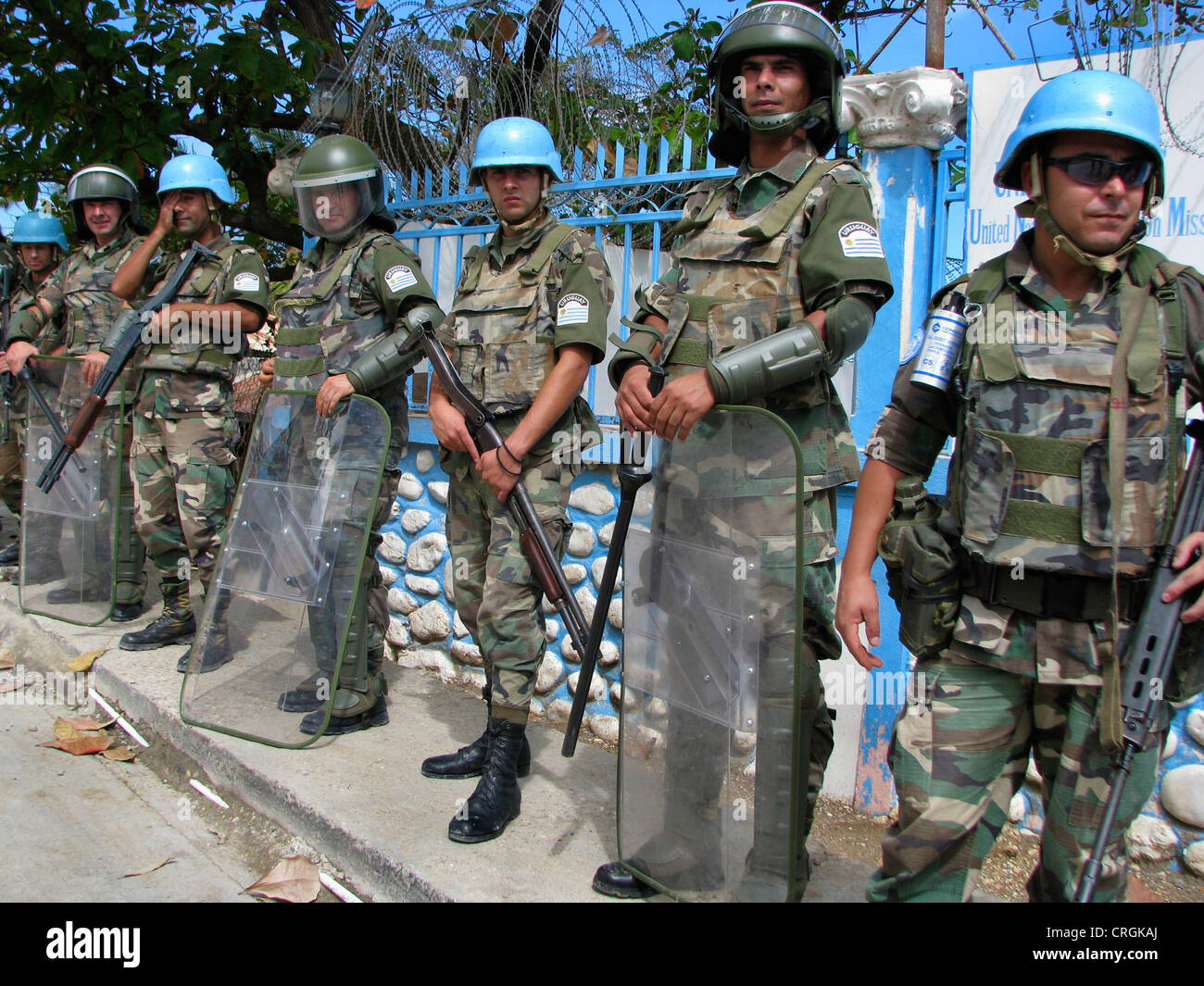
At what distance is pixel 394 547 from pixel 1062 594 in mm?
3403

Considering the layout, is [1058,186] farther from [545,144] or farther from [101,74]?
[101,74]

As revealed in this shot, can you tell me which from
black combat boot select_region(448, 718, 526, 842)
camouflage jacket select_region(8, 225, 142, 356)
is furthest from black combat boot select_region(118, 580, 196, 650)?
black combat boot select_region(448, 718, 526, 842)

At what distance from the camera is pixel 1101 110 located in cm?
159

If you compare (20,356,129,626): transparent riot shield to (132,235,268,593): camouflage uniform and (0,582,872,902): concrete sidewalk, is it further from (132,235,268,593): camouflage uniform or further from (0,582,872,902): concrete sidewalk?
(0,582,872,902): concrete sidewalk

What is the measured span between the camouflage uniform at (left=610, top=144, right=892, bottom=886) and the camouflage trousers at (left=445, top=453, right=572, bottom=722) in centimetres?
70

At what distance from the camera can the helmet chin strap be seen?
1.61m

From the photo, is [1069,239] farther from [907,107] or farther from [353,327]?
[353,327]

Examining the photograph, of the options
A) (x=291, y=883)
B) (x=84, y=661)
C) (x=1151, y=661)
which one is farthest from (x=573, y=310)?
(x=84, y=661)

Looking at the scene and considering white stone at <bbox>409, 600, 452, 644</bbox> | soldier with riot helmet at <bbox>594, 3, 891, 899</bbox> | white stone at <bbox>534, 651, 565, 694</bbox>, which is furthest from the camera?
white stone at <bbox>409, 600, 452, 644</bbox>

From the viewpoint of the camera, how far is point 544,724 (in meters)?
3.72

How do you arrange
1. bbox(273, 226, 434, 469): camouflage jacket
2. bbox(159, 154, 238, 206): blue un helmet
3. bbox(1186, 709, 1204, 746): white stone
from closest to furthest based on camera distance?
bbox(1186, 709, 1204, 746): white stone
bbox(273, 226, 434, 469): camouflage jacket
bbox(159, 154, 238, 206): blue un helmet

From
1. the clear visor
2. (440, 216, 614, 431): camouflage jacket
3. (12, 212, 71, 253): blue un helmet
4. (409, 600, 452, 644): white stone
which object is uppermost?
(12, 212, 71, 253): blue un helmet

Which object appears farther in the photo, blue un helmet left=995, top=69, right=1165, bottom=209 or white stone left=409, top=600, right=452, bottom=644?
white stone left=409, top=600, right=452, bottom=644
